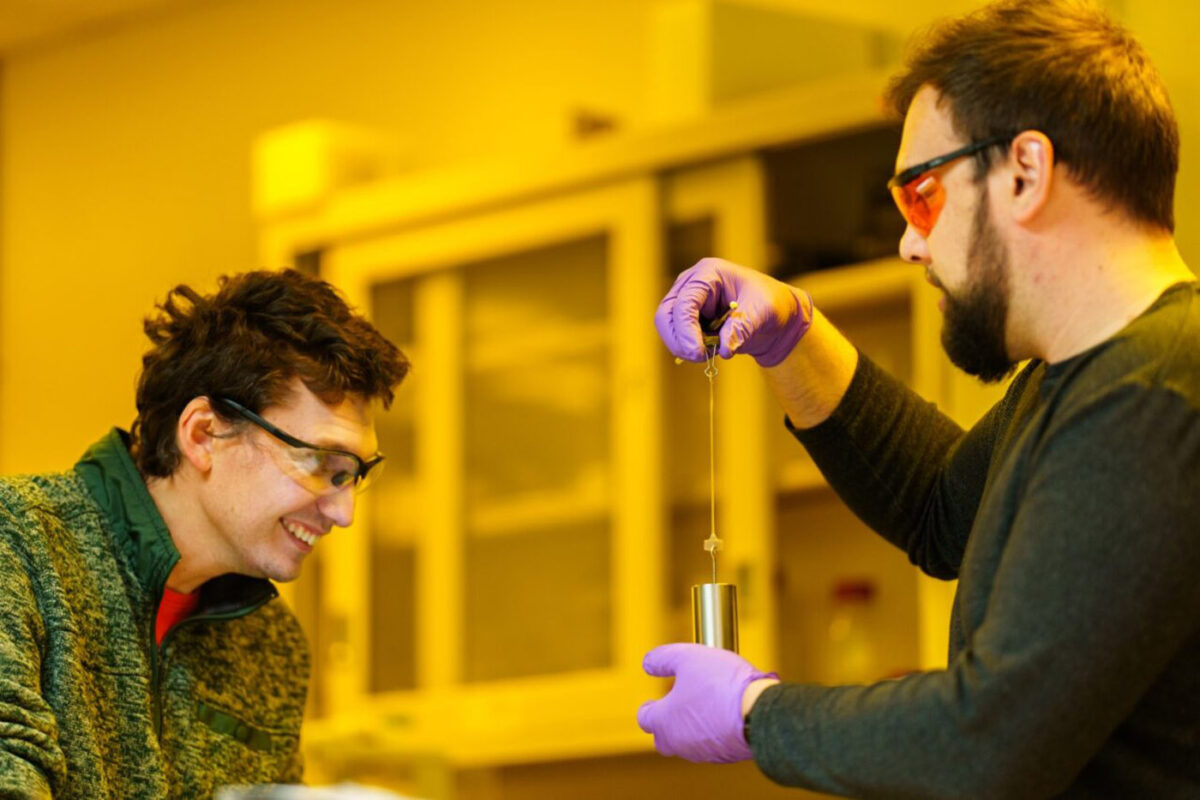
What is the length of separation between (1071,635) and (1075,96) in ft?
1.29

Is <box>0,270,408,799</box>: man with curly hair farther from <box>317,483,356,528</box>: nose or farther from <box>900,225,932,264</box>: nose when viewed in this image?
<box>900,225,932,264</box>: nose

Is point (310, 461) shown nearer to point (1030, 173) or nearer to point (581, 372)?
point (1030, 173)

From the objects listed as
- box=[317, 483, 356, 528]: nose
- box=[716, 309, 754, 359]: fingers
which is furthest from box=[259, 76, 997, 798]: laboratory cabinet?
box=[716, 309, 754, 359]: fingers

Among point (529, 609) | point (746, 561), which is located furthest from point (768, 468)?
point (529, 609)

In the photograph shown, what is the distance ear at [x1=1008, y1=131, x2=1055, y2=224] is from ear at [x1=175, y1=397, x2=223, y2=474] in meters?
0.97

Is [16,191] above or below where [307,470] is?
above

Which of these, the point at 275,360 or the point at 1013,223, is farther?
the point at 275,360

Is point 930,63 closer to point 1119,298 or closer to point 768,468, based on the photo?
point 1119,298

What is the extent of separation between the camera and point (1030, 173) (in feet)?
4.09

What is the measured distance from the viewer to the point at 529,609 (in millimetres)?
3156

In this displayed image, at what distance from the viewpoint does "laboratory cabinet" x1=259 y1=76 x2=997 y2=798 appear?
9.40ft

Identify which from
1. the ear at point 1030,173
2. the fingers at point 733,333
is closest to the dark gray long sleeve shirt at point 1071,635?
the ear at point 1030,173

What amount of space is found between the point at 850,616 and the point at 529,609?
591 millimetres

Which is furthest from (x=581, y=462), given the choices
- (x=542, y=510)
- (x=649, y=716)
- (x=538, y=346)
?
(x=649, y=716)
